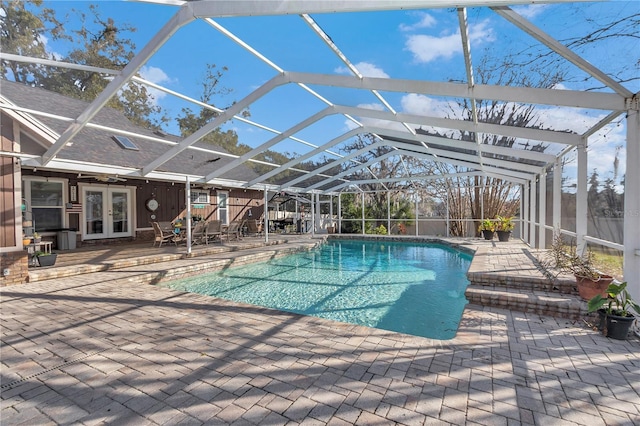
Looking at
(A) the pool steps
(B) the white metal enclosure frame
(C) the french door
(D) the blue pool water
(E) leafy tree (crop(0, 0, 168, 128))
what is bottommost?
(D) the blue pool water

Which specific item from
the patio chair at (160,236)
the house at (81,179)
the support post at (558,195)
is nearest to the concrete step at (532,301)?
the support post at (558,195)

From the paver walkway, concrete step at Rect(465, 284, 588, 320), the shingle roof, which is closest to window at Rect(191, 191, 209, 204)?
the shingle roof

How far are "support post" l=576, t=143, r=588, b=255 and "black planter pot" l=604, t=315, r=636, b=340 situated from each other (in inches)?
77.7

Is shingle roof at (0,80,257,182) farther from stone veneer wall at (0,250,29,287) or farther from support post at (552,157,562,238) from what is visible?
support post at (552,157,562,238)

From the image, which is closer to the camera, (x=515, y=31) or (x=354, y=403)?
(x=354, y=403)

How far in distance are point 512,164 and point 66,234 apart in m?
13.5

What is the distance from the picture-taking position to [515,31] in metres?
3.75

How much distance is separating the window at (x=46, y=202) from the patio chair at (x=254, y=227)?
8.05m

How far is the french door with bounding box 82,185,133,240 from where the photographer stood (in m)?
10.1

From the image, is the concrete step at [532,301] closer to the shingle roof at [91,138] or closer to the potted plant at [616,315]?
the potted plant at [616,315]

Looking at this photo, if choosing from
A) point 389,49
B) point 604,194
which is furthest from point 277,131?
point 604,194

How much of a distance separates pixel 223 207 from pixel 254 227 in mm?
2010

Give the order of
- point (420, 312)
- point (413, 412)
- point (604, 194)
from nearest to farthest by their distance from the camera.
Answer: point (413, 412) < point (604, 194) < point (420, 312)

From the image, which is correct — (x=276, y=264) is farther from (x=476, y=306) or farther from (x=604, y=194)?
(x=604, y=194)
